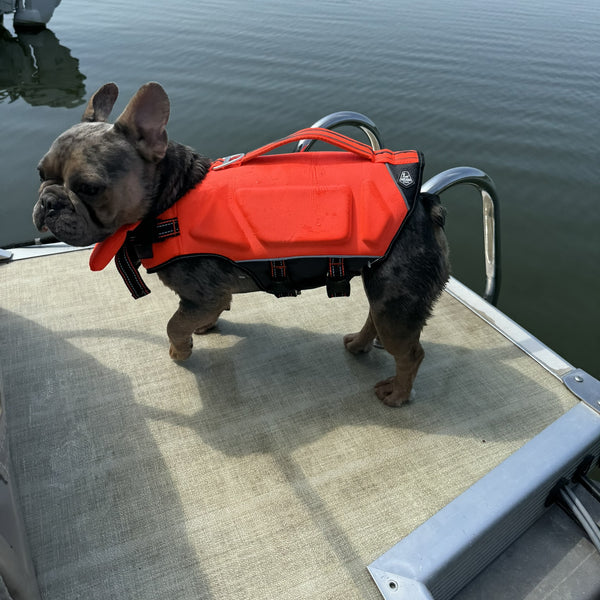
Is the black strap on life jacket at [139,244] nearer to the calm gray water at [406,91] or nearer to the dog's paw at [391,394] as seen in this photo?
the dog's paw at [391,394]

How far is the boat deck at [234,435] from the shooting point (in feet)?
6.58

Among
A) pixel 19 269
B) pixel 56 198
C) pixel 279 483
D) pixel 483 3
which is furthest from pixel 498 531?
pixel 483 3

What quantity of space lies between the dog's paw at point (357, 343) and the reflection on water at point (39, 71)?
31.6 feet

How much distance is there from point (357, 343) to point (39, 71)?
42.0 ft

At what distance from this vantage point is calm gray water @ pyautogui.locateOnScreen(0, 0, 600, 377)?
6.00 meters

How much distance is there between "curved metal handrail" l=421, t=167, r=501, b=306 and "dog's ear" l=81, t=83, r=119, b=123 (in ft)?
5.97

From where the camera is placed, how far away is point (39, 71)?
11906 millimetres

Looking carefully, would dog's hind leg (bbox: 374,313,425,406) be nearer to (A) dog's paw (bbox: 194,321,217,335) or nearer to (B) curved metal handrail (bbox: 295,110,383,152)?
(A) dog's paw (bbox: 194,321,217,335)

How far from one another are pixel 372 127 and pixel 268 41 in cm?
1128

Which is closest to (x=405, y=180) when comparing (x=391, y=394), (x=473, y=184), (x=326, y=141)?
(x=326, y=141)

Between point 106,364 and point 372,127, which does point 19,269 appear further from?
point 372,127

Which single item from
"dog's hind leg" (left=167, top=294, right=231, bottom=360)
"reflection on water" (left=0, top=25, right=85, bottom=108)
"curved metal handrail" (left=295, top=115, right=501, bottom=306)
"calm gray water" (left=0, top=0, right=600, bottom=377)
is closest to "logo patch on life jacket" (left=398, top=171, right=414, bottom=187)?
"curved metal handrail" (left=295, top=115, right=501, bottom=306)

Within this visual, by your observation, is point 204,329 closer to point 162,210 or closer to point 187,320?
point 187,320

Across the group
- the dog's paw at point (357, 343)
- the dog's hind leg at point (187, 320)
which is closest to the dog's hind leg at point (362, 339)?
the dog's paw at point (357, 343)
